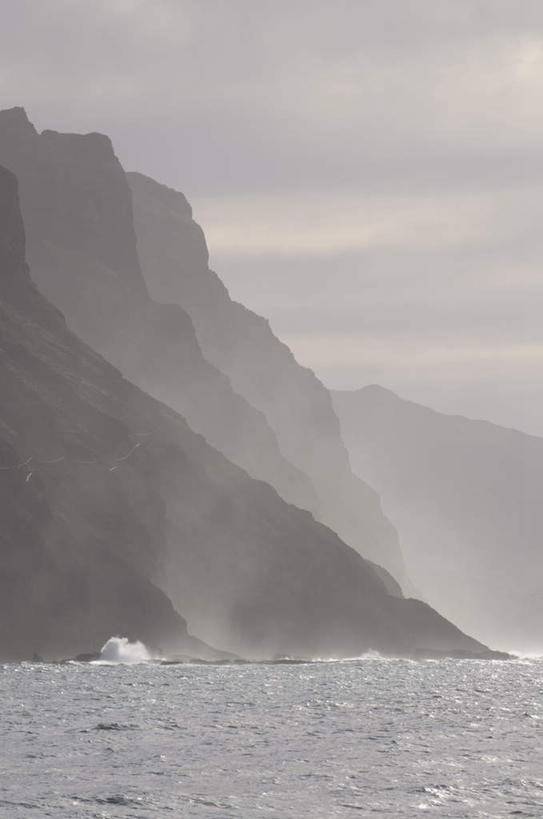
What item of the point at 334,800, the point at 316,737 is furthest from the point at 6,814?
the point at 316,737

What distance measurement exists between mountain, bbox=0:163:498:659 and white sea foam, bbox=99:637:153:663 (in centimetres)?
139

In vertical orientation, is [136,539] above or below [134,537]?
below

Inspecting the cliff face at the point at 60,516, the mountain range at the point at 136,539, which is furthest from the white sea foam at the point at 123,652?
the mountain range at the point at 136,539

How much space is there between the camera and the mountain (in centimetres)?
14700

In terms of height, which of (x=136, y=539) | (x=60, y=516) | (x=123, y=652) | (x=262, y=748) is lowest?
(x=262, y=748)

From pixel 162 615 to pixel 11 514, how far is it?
790 inches

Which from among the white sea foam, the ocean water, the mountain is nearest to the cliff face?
the mountain

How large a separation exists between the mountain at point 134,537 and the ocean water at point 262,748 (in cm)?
2938

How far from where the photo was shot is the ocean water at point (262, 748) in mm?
44625

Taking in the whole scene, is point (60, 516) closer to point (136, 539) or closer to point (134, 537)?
point (134, 537)

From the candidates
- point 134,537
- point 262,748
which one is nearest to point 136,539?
point 134,537

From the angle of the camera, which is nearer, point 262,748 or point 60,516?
point 262,748

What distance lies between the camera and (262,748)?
2434 inches

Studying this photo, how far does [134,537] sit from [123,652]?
20.4 meters
